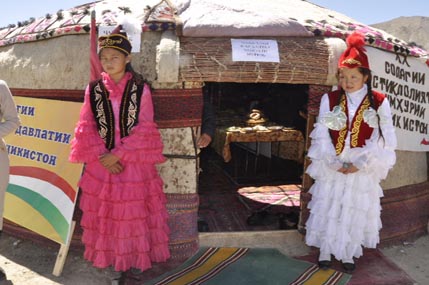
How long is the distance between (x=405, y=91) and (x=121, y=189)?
324 cm

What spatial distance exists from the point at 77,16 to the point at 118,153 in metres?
1.92

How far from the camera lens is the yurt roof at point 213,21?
4.21 meters

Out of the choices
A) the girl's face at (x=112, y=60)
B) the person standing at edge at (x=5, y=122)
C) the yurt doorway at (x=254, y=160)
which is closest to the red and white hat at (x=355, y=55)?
the yurt doorway at (x=254, y=160)

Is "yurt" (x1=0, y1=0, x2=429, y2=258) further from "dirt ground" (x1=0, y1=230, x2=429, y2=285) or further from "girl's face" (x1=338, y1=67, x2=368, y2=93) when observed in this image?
"girl's face" (x1=338, y1=67, x2=368, y2=93)

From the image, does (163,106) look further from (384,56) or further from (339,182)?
(384,56)

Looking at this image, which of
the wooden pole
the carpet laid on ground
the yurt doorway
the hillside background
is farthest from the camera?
the hillside background

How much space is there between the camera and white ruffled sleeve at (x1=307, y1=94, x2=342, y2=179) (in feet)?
12.7

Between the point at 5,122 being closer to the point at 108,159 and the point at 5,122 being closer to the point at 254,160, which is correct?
the point at 108,159

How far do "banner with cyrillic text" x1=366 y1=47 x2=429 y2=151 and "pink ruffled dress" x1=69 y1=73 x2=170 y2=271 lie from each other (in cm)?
248

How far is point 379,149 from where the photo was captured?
3.83 metres

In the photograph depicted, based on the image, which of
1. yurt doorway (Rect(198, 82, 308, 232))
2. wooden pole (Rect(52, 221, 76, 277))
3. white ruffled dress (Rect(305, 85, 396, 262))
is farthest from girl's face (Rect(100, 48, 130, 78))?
white ruffled dress (Rect(305, 85, 396, 262))

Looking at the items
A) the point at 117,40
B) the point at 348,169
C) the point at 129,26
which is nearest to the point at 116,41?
the point at 117,40

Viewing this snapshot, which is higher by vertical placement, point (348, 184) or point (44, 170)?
point (348, 184)

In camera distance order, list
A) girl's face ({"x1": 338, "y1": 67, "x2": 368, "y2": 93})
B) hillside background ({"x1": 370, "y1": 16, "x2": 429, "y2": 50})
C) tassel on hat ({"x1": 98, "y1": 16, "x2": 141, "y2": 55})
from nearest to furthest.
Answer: tassel on hat ({"x1": 98, "y1": 16, "x2": 141, "y2": 55}) → girl's face ({"x1": 338, "y1": 67, "x2": 368, "y2": 93}) → hillside background ({"x1": 370, "y1": 16, "x2": 429, "y2": 50})
